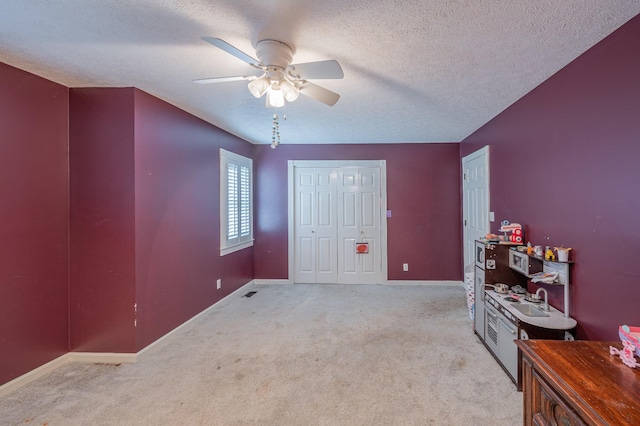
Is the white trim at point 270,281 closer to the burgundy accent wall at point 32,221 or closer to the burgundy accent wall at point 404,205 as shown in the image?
the burgundy accent wall at point 404,205

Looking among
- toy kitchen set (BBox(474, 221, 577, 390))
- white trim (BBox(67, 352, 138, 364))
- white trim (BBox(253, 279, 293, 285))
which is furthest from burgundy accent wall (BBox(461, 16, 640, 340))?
white trim (BBox(67, 352, 138, 364))

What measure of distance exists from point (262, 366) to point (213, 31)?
252 centimetres

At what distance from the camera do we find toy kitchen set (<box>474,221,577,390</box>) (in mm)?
1916

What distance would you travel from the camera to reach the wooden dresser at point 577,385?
0.88 m

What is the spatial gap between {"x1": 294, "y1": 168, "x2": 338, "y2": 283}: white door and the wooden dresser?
347 centimetres

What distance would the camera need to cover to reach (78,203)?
235cm

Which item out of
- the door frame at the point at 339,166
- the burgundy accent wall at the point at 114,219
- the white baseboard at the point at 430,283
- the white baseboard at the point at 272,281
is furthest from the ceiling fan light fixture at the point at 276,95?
the white baseboard at the point at 430,283

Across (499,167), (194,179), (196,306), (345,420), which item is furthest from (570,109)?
(196,306)

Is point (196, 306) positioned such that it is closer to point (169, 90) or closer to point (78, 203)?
point (78, 203)

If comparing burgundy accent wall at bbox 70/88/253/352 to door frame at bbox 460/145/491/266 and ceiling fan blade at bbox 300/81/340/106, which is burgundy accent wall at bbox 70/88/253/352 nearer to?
ceiling fan blade at bbox 300/81/340/106

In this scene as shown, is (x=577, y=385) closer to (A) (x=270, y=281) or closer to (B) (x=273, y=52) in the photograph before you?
(B) (x=273, y=52)

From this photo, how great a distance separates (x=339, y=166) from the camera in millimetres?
4570

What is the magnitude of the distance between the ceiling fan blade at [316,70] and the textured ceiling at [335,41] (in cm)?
21

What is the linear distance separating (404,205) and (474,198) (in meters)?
1.07
